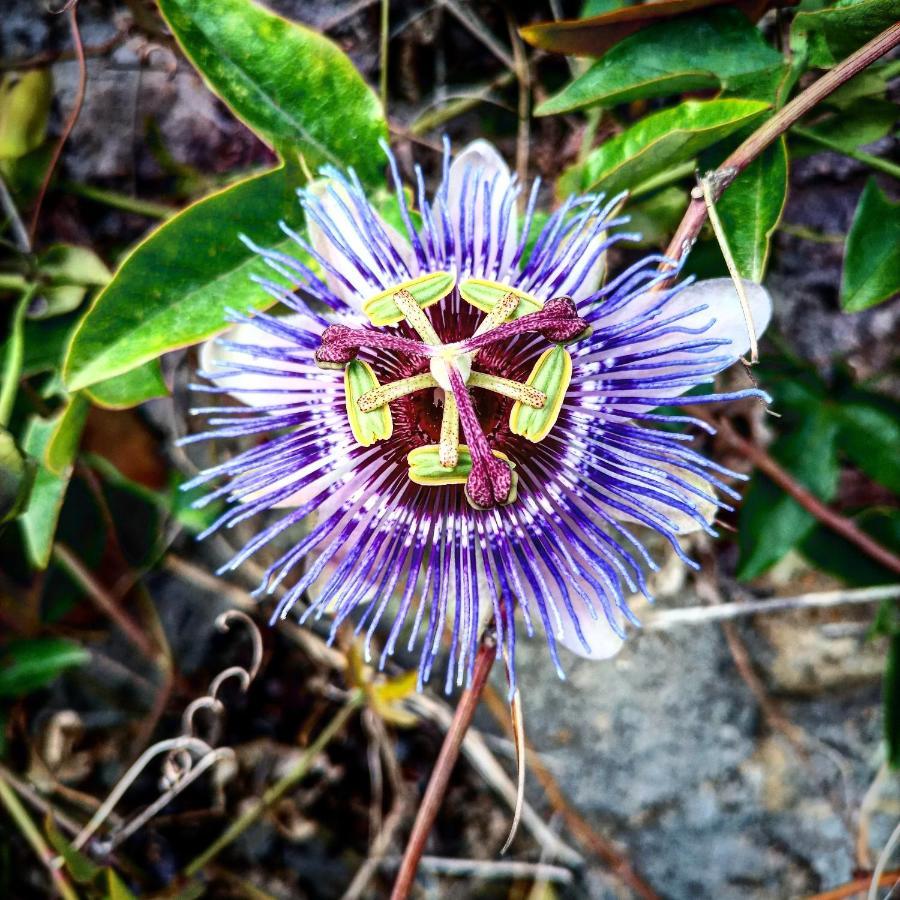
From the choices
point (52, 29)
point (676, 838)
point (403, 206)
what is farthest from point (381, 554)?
point (52, 29)

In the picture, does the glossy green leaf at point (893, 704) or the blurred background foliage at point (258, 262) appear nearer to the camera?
the blurred background foliage at point (258, 262)

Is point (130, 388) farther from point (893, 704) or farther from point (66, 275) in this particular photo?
point (893, 704)

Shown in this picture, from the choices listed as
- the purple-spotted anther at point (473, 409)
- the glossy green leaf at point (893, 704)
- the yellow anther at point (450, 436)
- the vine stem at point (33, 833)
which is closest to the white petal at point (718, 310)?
the purple-spotted anther at point (473, 409)

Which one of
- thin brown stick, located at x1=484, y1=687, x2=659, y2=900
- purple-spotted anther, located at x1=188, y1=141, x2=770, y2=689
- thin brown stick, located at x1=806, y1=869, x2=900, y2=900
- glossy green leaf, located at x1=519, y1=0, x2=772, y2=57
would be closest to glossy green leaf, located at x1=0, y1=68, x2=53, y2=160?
purple-spotted anther, located at x1=188, y1=141, x2=770, y2=689

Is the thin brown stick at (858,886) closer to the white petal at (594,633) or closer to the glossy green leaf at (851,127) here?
the white petal at (594,633)

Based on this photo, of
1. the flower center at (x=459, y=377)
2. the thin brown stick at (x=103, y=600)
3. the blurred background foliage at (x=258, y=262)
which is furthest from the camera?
the thin brown stick at (x=103, y=600)
